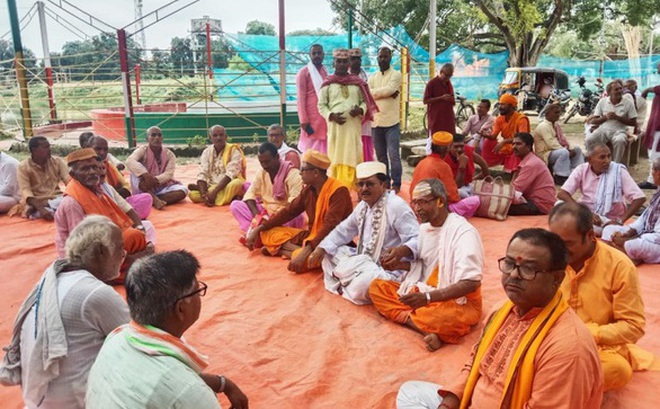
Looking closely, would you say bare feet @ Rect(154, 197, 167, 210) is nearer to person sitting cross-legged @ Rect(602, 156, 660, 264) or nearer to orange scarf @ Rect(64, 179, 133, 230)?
orange scarf @ Rect(64, 179, 133, 230)

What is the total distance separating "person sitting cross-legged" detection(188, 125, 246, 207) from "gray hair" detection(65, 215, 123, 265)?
4.43m

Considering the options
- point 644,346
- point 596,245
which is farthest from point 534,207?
point 596,245

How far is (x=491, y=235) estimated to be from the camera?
5.48m

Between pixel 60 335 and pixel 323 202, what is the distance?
273cm

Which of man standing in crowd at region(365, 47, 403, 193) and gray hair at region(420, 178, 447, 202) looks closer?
gray hair at region(420, 178, 447, 202)

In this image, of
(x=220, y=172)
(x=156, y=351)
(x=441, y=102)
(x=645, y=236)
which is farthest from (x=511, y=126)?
(x=156, y=351)

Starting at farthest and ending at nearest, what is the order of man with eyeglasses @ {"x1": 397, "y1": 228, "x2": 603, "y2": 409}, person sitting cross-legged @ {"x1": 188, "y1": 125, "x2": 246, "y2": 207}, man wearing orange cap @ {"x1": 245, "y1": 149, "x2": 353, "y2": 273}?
person sitting cross-legged @ {"x1": 188, "y1": 125, "x2": 246, "y2": 207} → man wearing orange cap @ {"x1": 245, "y1": 149, "x2": 353, "y2": 273} → man with eyeglasses @ {"x1": 397, "y1": 228, "x2": 603, "y2": 409}

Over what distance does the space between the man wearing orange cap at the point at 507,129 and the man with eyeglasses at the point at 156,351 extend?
6.25 m

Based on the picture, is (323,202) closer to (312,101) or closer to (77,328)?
(77,328)

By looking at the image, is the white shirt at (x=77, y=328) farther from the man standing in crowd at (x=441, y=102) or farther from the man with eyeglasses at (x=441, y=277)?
the man standing in crowd at (x=441, y=102)

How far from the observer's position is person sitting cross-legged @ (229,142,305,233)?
522 cm

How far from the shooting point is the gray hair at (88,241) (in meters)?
2.25

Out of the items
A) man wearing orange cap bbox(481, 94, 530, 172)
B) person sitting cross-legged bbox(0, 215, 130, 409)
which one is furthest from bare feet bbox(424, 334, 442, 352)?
man wearing orange cap bbox(481, 94, 530, 172)

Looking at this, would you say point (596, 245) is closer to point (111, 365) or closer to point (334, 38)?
point (111, 365)
